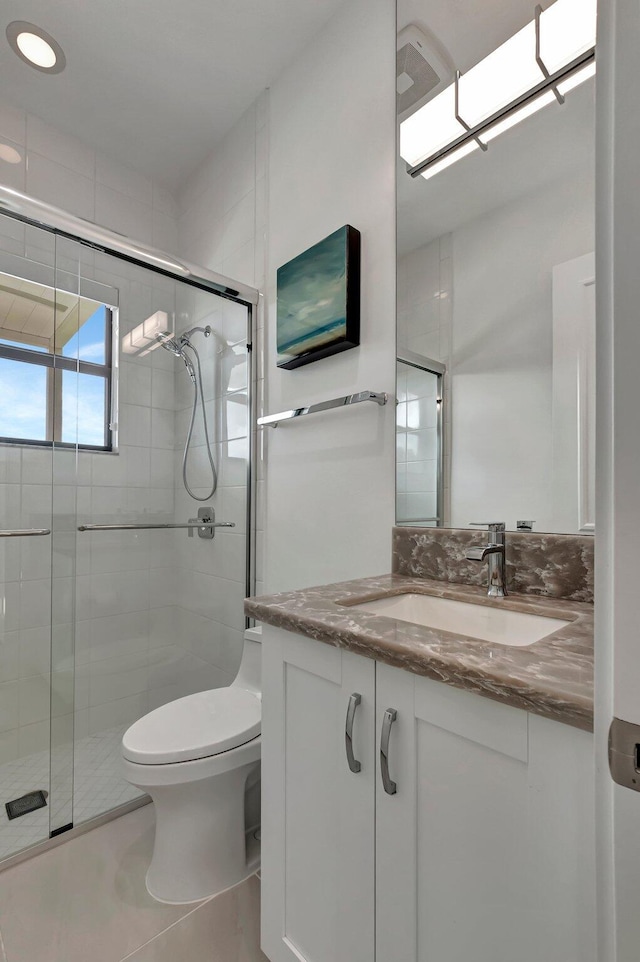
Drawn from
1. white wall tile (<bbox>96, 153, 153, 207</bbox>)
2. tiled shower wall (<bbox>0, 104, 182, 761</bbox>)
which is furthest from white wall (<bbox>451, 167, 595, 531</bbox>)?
white wall tile (<bbox>96, 153, 153, 207</bbox>)

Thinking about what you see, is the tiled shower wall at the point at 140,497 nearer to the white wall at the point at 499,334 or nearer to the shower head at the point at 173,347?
the shower head at the point at 173,347

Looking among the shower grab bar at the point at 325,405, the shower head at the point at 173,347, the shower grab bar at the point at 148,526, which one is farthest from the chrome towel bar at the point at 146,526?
the shower head at the point at 173,347

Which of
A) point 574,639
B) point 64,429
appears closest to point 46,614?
point 64,429

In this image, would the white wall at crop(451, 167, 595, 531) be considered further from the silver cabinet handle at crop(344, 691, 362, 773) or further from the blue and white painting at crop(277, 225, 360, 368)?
the silver cabinet handle at crop(344, 691, 362, 773)

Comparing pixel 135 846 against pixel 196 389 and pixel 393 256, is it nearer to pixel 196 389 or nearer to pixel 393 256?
pixel 196 389

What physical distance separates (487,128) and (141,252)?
1249 millimetres

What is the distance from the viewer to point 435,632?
2.58 ft

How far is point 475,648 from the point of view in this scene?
70 cm

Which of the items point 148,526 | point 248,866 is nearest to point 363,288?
point 148,526

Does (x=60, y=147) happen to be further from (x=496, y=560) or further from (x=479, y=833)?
(x=479, y=833)

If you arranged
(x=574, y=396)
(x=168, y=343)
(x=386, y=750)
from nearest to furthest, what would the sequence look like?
(x=386, y=750) → (x=574, y=396) → (x=168, y=343)

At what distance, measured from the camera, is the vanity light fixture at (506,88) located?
3.53 ft

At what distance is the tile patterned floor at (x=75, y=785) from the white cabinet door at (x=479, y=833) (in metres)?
1.25

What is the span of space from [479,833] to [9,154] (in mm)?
2826
